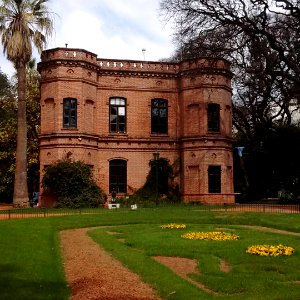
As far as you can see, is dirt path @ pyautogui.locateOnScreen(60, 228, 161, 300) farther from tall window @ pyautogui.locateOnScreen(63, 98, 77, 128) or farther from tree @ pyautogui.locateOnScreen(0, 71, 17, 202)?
tree @ pyautogui.locateOnScreen(0, 71, 17, 202)

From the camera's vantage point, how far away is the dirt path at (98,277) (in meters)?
7.77

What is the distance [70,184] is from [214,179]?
9.75 meters

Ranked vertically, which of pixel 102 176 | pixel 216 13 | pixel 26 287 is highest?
pixel 216 13

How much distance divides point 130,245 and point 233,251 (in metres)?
3.03

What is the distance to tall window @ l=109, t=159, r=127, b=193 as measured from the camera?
32781 millimetres

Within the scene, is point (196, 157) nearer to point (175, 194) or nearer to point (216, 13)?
point (175, 194)

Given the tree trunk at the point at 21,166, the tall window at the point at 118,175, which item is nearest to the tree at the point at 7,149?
the tree trunk at the point at 21,166

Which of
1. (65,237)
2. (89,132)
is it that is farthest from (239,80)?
(65,237)

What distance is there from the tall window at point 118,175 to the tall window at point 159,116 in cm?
342

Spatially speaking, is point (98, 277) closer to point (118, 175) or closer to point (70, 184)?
point (70, 184)

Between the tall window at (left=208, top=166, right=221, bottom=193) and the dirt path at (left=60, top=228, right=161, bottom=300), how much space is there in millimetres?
19897

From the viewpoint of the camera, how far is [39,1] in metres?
30.5

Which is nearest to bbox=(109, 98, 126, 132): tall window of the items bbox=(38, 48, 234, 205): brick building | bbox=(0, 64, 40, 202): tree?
bbox=(38, 48, 234, 205): brick building

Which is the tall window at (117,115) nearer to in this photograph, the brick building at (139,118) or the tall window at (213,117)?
the brick building at (139,118)
